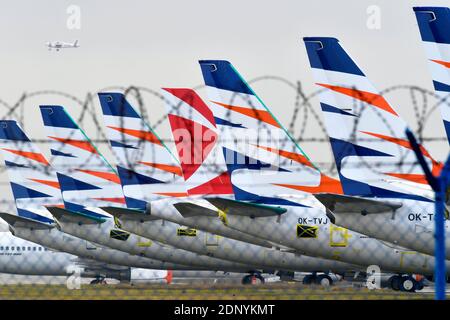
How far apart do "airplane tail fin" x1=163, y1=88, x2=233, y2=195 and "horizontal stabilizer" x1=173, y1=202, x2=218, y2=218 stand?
1120 mm

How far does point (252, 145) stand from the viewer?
1342 inches

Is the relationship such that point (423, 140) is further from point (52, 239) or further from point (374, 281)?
point (52, 239)

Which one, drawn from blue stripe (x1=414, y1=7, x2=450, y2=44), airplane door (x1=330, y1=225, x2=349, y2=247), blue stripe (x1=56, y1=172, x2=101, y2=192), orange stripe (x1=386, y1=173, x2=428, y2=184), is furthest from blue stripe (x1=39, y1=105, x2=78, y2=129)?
blue stripe (x1=414, y1=7, x2=450, y2=44)

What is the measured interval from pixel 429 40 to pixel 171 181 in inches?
723

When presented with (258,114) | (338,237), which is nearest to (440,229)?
(258,114)

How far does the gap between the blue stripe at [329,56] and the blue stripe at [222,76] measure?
5516 millimetres

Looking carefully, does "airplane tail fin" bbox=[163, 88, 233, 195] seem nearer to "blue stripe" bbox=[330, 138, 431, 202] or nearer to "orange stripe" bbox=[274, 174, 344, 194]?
"orange stripe" bbox=[274, 174, 344, 194]

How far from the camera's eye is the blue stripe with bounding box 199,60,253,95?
119 ft

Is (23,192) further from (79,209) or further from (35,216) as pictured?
(79,209)

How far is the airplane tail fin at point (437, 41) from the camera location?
1041 inches

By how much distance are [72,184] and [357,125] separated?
72.7ft

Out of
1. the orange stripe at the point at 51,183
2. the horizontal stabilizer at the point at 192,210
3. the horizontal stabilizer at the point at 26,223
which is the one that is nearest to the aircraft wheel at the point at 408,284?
the horizontal stabilizer at the point at 192,210
